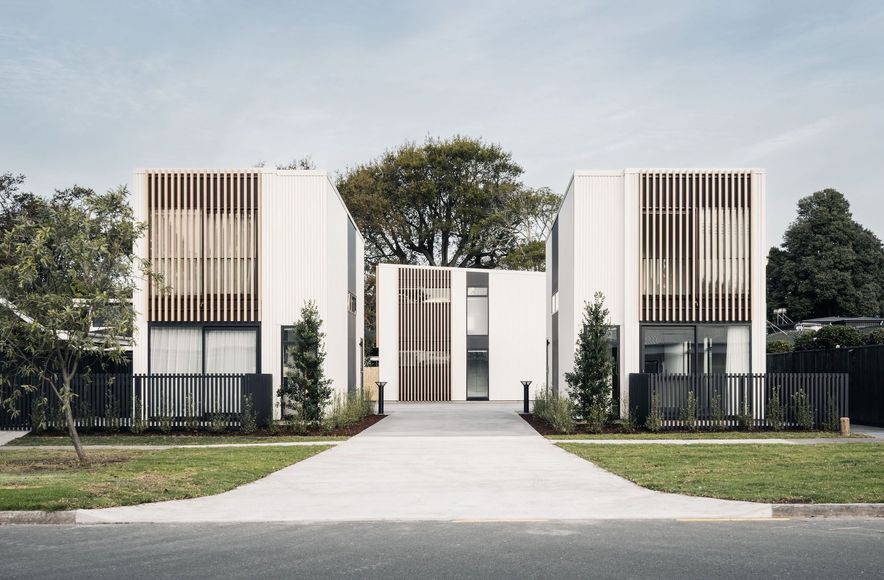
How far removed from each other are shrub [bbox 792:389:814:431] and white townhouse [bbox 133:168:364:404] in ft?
38.5

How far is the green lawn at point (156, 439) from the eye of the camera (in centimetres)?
2030

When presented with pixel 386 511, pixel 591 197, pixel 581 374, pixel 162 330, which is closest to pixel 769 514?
pixel 386 511

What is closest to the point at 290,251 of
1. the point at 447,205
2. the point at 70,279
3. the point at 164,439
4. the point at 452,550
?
the point at 164,439

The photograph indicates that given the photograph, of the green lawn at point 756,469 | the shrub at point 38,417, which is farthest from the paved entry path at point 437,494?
the shrub at point 38,417

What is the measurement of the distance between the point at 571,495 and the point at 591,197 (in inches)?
600

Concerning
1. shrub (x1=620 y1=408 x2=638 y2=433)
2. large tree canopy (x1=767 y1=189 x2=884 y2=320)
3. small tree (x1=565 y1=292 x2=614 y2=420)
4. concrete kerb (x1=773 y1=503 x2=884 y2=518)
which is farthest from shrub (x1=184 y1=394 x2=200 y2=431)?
large tree canopy (x1=767 y1=189 x2=884 y2=320)

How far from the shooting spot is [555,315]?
109 feet

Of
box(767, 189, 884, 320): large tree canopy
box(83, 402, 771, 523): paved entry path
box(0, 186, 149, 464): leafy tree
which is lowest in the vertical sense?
box(83, 402, 771, 523): paved entry path

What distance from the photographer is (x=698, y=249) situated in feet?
84.6

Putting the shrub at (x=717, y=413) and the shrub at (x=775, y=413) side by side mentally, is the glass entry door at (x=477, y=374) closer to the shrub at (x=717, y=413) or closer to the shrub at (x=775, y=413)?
the shrub at (x=717, y=413)

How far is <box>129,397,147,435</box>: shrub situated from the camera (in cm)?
2206

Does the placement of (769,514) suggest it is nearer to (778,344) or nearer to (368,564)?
(368,564)

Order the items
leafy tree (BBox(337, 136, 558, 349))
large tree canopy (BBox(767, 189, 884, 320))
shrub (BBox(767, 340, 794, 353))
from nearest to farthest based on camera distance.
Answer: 1. shrub (BBox(767, 340, 794, 353))
2. leafy tree (BBox(337, 136, 558, 349))
3. large tree canopy (BBox(767, 189, 884, 320))

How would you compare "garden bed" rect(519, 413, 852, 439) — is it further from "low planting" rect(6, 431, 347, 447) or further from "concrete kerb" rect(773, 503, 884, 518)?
"concrete kerb" rect(773, 503, 884, 518)
